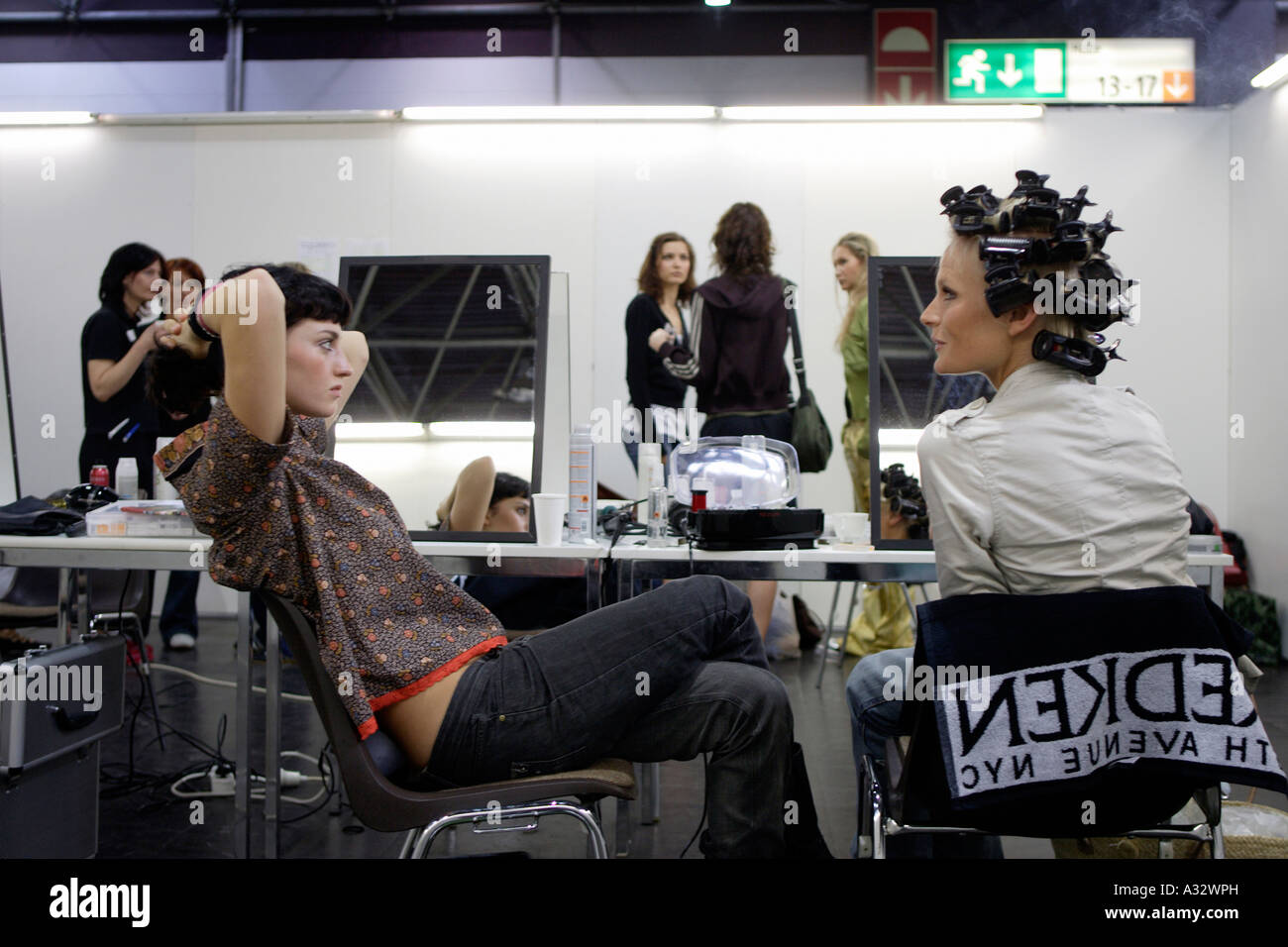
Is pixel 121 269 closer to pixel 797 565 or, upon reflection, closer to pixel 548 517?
pixel 548 517

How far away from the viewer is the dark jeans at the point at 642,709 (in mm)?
1396

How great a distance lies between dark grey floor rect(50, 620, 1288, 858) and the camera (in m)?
2.35

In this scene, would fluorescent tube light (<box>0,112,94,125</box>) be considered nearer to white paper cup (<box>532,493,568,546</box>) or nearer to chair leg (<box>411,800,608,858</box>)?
white paper cup (<box>532,493,568,546</box>)

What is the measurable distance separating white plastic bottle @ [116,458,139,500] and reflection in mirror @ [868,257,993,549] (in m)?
1.93

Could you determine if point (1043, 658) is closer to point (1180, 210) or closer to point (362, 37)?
point (1180, 210)

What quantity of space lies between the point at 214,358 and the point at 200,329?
164 millimetres

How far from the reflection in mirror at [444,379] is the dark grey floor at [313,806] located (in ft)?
2.61

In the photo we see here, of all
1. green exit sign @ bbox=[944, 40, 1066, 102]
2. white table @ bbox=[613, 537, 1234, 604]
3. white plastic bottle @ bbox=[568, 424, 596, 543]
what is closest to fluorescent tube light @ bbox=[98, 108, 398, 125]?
green exit sign @ bbox=[944, 40, 1066, 102]

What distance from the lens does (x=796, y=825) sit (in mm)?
1499

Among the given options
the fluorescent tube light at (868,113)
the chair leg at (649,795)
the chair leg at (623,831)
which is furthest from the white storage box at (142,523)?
the fluorescent tube light at (868,113)

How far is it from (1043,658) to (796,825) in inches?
19.7

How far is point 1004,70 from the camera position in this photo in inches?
200

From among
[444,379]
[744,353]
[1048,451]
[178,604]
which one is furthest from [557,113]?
[1048,451]

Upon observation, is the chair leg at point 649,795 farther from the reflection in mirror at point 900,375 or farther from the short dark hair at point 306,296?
the short dark hair at point 306,296
